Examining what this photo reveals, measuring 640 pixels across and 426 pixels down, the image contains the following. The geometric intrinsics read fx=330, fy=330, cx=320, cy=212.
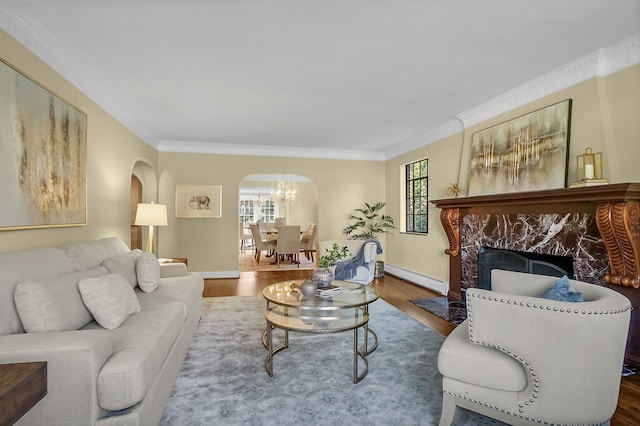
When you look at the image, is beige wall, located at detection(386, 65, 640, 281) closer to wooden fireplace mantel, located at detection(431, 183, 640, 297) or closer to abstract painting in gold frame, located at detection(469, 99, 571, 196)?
abstract painting in gold frame, located at detection(469, 99, 571, 196)

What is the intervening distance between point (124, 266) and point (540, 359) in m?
3.10

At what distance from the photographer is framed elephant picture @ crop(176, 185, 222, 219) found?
20.3ft

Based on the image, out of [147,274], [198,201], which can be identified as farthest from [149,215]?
[198,201]

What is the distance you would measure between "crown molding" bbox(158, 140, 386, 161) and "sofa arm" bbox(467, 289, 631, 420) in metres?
5.46

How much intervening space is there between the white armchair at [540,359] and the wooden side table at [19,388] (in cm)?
179

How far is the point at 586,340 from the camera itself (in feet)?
4.93

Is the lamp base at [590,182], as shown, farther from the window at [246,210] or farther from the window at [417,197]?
the window at [246,210]

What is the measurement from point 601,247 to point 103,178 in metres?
4.96

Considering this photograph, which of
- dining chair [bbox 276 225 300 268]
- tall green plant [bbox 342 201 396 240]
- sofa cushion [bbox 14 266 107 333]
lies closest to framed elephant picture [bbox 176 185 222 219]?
dining chair [bbox 276 225 300 268]

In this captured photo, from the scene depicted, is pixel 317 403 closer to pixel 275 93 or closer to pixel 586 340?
pixel 586 340

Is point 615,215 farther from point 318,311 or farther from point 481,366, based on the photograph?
point 318,311

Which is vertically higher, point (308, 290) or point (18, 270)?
point (18, 270)

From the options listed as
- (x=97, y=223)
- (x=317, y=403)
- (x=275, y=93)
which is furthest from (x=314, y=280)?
(x=97, y=223)

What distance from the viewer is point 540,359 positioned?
157 centimetres
